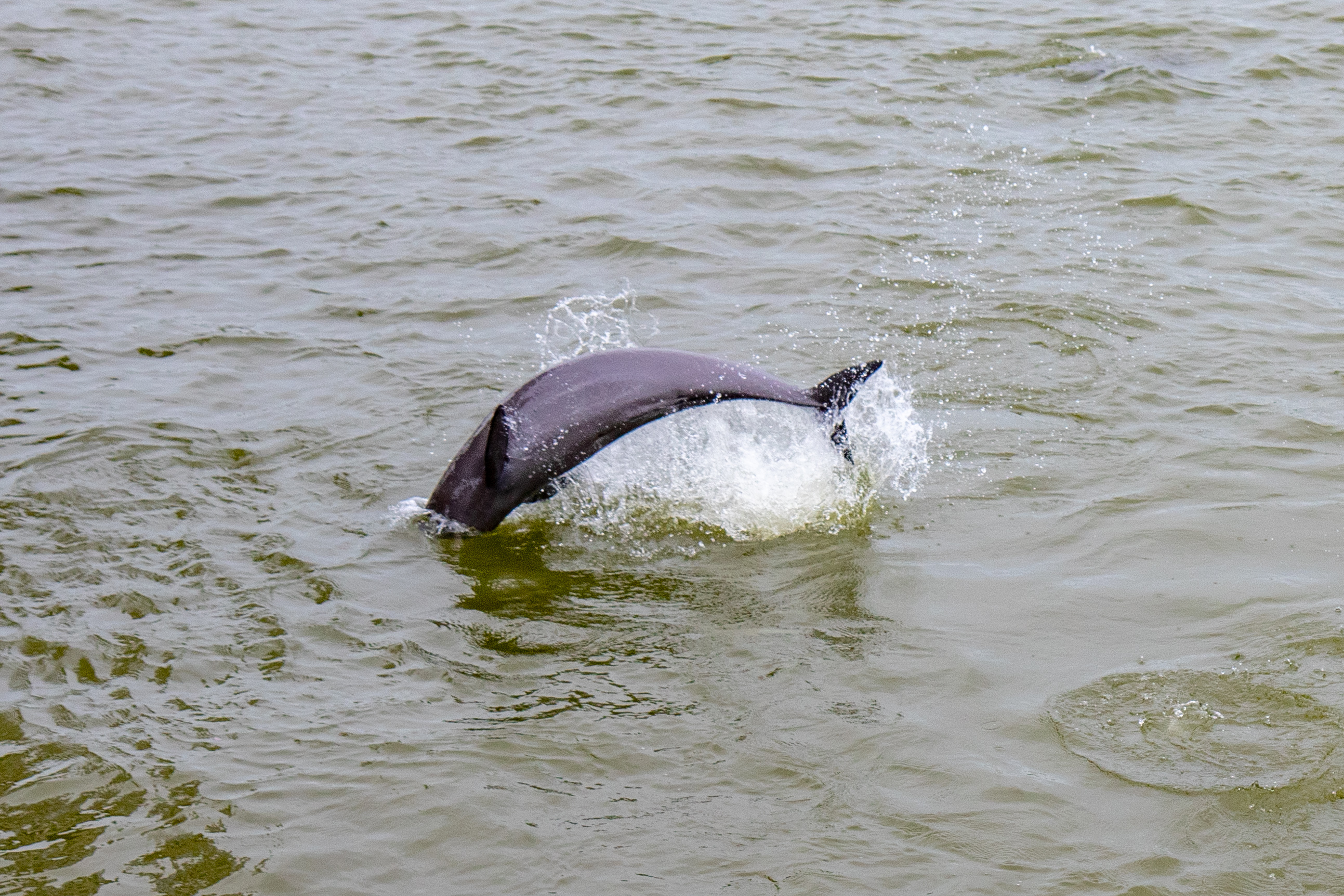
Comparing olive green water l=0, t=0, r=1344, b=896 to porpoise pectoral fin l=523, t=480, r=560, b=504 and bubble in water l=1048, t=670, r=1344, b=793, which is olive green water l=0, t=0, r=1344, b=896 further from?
porpoise pectoral fin l=523, t=480, r=560, b=504

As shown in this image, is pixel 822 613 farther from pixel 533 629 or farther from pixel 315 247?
pixel 315 247

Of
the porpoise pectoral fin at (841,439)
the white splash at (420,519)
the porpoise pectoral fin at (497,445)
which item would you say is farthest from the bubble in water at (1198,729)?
the white splash at (420,519)

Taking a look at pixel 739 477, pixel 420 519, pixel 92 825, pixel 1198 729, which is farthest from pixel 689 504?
pixel 92 825

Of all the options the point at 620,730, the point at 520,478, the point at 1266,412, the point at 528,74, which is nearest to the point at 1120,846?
the point at 620,730

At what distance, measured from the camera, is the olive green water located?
4496 millimetres

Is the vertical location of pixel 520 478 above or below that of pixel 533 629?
above

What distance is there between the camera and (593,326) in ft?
29.0

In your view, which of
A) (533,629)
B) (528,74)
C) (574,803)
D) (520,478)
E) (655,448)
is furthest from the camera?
(528,74)

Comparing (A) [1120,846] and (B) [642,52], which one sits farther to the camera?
(B) [642,52]

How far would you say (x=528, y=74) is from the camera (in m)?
14.3

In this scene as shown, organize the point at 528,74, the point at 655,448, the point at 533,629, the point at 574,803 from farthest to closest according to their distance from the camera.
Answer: the point at 528,74 < the point at 655,448 < the point at 533,629 < the point at 574,803

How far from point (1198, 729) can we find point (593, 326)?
16.1ft

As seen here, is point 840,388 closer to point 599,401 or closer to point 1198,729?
point 599,401

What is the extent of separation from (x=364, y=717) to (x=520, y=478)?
54.8 inches
